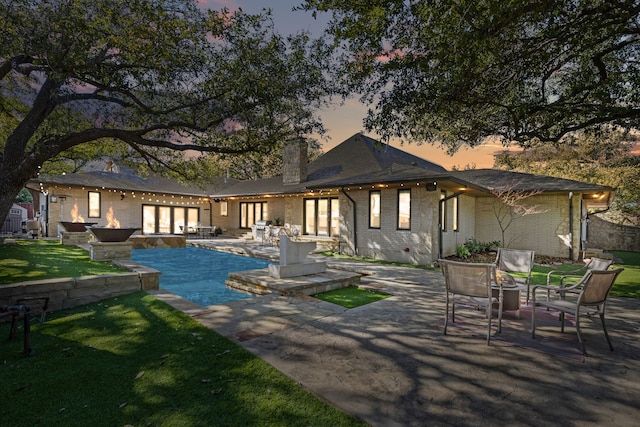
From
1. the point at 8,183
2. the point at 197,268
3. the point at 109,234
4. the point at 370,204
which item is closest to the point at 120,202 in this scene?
the point at 109,234

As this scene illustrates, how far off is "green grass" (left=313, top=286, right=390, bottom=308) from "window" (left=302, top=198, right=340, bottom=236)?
890cm

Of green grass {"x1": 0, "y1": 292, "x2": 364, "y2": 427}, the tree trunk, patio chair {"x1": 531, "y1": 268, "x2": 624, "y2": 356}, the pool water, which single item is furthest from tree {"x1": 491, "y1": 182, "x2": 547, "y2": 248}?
the tree trunk

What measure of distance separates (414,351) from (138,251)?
16252 millimetres

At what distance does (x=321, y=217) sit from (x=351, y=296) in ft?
34.2

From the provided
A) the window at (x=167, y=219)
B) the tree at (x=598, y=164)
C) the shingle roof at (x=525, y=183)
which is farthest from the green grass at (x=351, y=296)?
the window at (x=167, y=219)

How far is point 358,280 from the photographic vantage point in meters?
8.22

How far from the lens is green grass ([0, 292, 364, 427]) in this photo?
2574 mm

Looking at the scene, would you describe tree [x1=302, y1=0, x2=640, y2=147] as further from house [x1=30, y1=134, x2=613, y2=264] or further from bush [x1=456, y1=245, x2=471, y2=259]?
bush [x1=456, y1=245, x2=471, y2=259]

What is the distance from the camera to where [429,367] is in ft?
11.4

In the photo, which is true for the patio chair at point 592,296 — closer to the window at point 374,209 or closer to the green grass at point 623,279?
the green grass at point 623,279

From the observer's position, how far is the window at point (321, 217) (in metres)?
16.5

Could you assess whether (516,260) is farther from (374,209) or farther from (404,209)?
(374,209)

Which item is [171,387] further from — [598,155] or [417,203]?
[598,155]

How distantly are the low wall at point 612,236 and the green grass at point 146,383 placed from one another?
2439 cm
